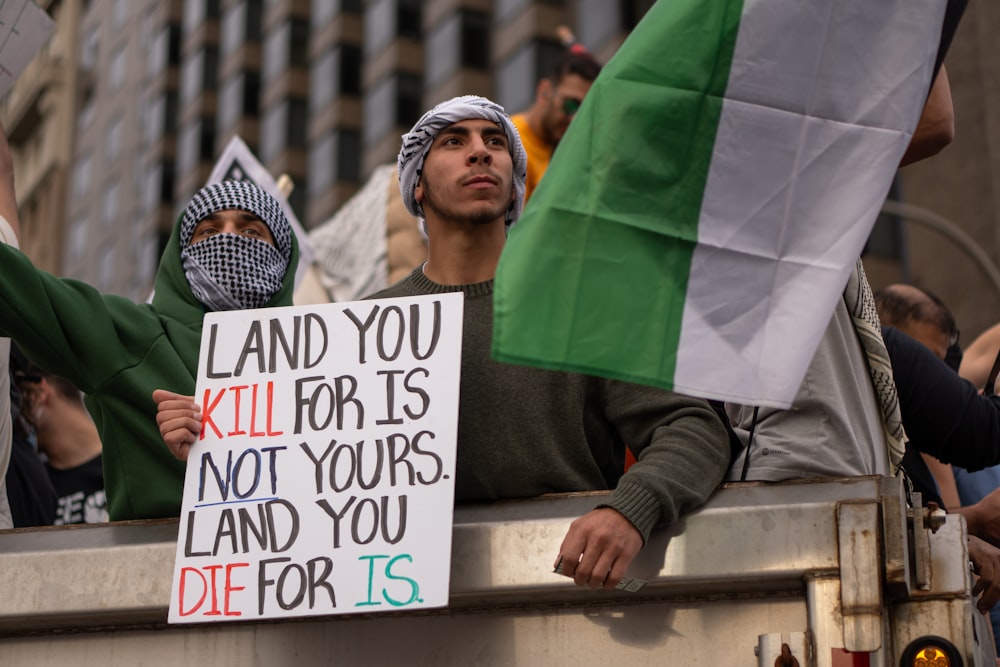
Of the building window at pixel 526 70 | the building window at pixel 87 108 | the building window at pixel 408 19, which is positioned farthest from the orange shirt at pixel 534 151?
the building window at pixel 87 108

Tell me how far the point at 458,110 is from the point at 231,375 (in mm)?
1107

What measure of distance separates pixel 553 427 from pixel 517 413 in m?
0.09

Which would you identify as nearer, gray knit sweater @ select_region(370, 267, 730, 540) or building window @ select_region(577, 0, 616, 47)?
gray knit sweater @ select_region(370, 267, 730, 540)

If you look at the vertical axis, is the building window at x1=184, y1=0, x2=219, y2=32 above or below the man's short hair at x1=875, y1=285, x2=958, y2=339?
above

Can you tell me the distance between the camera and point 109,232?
175 feet

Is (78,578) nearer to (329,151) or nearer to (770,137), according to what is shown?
(770,137)

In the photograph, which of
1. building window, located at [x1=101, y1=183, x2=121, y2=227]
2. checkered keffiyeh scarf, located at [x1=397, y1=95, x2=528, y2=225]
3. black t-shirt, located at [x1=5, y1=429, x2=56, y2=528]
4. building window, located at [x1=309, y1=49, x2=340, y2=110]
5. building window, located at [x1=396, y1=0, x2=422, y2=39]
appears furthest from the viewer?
building window, located at [x1=101, y1=183, x2=121, y2=227]

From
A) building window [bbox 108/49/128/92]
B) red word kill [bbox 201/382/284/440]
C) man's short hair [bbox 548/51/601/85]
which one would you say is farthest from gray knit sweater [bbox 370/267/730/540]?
building window [bbox 108/49/128/92]

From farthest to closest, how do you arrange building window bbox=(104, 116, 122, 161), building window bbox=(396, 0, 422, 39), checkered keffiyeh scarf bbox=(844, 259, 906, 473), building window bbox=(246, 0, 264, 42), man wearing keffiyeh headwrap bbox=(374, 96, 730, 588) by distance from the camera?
building window bbox=(104, 116, 122, 161) < building window bbox=(246, 0, 264, 42) < building window bbox=(396, 0, 422, 39) < checkered keffiyeh scarf bbox=(844, 259, 906, 473) < man wearing keffiyeh headwrap bbox=(374, 96, 730, 588)

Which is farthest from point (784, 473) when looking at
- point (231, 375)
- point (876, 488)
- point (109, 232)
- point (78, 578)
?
point (109, 232)

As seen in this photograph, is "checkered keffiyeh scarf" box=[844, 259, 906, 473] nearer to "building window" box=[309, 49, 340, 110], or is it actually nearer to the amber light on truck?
the amber light on truck

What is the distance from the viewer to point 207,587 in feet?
10.7

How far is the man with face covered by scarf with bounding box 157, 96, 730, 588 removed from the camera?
123 inches

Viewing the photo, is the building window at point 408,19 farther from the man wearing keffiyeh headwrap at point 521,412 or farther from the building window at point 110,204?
the man wearing keffiyeh headwrap at point 521,412
